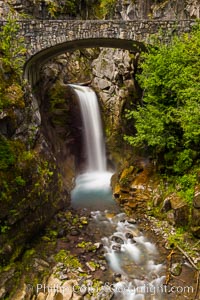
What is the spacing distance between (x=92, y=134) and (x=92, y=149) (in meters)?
1.00

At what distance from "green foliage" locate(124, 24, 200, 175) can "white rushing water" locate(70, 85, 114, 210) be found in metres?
5.00

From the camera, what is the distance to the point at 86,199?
43.9ft

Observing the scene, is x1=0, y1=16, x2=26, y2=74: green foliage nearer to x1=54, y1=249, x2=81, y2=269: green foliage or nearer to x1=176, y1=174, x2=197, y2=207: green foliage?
x1=54, y1=249, x2=81, y2=269: green foliage

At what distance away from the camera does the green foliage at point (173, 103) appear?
9844 mm

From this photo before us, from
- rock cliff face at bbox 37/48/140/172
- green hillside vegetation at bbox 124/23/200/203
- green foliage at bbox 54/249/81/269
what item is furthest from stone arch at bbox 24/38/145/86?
green foliage at bbox 54/249/81/269

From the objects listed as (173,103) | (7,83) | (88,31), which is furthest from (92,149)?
(7,83)

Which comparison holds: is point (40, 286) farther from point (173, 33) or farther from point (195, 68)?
point (173, 33)

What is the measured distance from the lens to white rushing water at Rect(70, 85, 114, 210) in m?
15.2

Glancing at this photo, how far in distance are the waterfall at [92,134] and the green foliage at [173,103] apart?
6576 mm

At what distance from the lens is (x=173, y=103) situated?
35.5ft

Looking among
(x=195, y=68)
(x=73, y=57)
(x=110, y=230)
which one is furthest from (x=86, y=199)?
(x=73, y=57)

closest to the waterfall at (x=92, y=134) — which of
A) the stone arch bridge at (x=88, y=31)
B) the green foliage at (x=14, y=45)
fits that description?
the stone arch bridge at (x=88, y=31)

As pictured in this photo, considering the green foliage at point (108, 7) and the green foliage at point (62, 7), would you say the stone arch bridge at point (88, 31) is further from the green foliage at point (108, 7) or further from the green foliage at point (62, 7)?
the green foliage at point (108, 7)

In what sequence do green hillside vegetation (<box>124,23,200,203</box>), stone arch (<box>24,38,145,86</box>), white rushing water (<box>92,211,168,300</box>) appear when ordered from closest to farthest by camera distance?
1. white rushing water (<box>92,211,168,300</box>)
2. green hillside vegetation (<box>124,23,200,203</box>)
3. stone arch (<box>24,38,145,86</box>)
